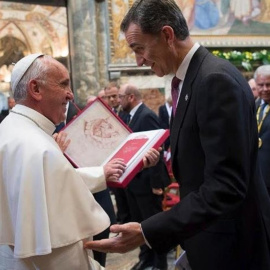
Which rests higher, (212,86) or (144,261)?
(212,86)

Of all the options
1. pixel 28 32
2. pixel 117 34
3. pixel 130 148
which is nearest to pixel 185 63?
pixel 130 148

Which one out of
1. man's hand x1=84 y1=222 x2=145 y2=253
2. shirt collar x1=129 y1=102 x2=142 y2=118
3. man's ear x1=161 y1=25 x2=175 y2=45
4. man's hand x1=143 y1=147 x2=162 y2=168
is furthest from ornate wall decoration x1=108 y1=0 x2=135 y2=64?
man's hand x1=84 y1=222 x2=145 y2=253

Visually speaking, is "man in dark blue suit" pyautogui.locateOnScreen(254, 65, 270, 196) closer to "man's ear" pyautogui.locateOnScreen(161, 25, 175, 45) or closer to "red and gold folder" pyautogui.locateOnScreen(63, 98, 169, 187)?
"red and gold folder" pyautogui.locateOnScreen(63, 98, 169, 187)

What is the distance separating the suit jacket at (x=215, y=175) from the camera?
50.3 inches

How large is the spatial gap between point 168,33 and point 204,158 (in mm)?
455

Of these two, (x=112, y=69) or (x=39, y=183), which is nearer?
(x=39, y=183)

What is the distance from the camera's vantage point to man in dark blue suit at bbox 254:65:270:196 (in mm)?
3686

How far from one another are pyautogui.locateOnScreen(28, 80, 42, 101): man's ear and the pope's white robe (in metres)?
0.12

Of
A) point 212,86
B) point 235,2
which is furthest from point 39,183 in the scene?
point 235,2

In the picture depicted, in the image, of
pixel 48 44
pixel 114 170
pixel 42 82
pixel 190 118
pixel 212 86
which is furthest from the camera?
pixel 48 44

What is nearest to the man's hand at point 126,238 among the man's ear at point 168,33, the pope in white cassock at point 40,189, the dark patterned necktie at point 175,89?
the pope in white cassock at point 40,189

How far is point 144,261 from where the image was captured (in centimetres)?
432

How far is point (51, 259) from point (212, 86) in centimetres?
88

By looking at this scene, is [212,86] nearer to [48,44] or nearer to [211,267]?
[211,267]
